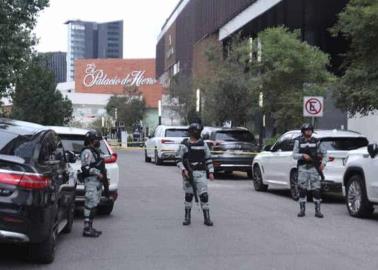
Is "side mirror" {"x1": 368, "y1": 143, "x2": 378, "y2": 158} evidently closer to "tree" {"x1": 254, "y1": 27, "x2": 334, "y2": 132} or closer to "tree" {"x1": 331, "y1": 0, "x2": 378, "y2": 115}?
"tree" {"x1": 331, "y1": 0, "x2": 378, "y2": 115}

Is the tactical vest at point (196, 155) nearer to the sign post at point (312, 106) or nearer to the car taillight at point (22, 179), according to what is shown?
the car taillight at point (22, 179)

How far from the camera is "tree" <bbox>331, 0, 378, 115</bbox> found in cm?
1733

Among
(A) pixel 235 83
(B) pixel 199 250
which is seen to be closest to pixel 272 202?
(B) pixel 199 250

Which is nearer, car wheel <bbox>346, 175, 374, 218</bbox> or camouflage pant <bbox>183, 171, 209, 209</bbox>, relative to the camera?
camouflage pant <bbox>183, 171, 209, 209</bbox>

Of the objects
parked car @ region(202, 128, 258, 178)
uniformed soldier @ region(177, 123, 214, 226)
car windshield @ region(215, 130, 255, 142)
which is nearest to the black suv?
uniformed soldier @ region(177, 123, 214, 226)

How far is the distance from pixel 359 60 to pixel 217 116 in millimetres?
14009

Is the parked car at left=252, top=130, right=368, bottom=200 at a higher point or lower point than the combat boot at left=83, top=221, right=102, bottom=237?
higher

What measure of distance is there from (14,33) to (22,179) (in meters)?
10.2

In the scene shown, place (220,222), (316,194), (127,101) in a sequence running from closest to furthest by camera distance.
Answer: (220,222) < (316,194) < (127,101)

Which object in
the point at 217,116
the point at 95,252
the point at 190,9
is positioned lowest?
the point at 95,252

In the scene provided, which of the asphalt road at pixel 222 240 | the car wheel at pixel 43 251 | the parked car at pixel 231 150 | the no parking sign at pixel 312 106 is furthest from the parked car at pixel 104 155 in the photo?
the parked car at pixel 231 150

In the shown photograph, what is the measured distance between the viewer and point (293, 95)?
82.4 ft

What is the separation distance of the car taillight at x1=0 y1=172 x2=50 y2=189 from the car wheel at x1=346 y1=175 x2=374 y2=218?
A: 6925 mm

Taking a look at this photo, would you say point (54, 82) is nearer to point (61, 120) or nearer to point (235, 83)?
point (61, 120)
